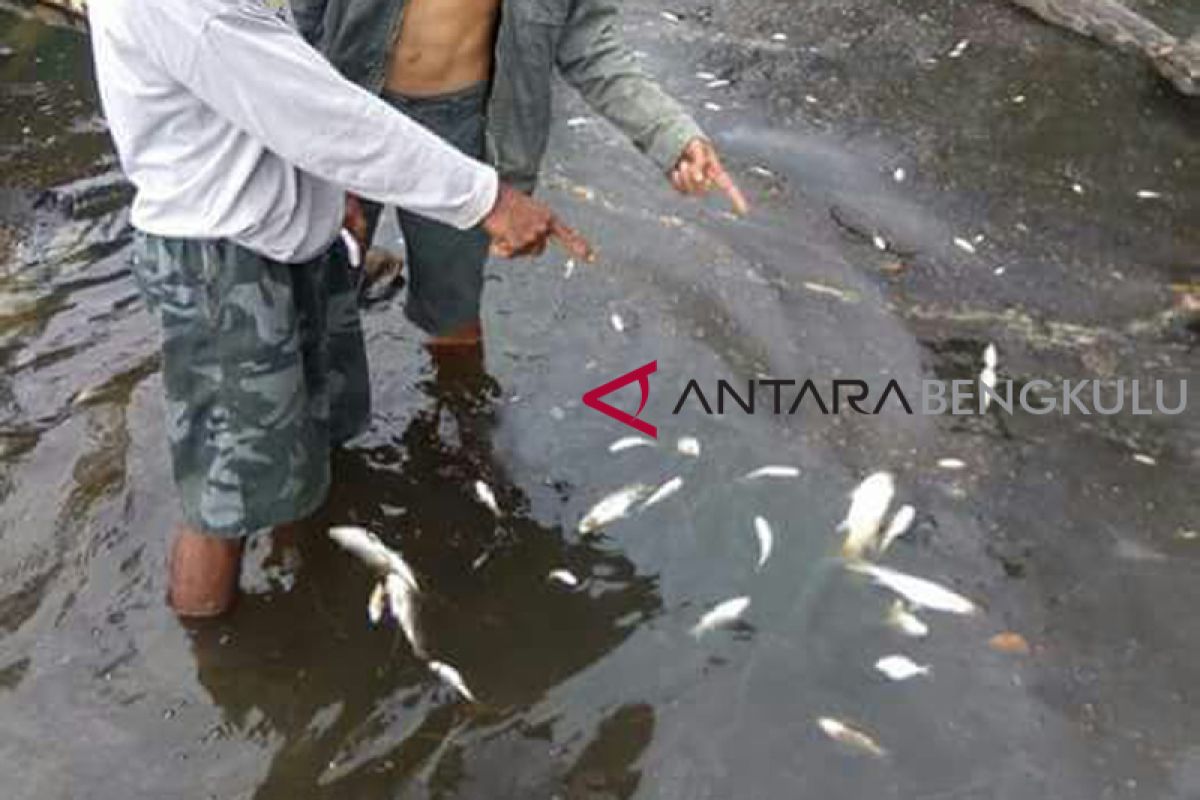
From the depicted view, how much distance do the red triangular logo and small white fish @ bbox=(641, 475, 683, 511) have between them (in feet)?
0.87

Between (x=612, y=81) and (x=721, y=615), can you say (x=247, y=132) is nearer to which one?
(x=612, y=81)

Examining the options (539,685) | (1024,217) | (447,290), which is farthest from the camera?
(1024,217)

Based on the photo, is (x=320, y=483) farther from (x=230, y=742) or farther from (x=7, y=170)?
(x=7, y=170)

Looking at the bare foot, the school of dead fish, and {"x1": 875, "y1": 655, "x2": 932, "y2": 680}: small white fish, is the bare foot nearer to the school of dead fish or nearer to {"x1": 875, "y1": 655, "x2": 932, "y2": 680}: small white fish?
the school of dead fish

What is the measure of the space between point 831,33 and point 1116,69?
1.73 meters

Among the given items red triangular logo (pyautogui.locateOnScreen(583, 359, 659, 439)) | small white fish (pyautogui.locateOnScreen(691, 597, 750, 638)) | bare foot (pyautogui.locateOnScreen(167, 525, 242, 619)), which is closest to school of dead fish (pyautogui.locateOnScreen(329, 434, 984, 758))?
small white fish (pyautogui.locateOnScreen(691, 597, 750, 638))

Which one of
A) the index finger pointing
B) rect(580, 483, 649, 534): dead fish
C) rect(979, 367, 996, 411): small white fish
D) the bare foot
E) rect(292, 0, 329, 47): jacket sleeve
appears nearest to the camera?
the index finger pointing

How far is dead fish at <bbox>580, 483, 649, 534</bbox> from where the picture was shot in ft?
14.3

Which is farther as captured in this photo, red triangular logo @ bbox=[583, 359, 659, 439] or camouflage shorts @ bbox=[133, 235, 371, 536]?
red triangular logo @ bbox=[583, 359, 659, 439]

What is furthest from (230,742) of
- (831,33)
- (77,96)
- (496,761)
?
(831,33)

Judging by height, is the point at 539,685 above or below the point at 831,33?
below

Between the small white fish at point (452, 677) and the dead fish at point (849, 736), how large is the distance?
99 centimetres

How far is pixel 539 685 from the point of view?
379 centimetres

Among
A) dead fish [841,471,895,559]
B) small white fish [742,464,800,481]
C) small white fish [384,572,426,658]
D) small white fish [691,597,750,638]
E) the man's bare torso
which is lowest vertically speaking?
small white fish [384,572,426,658]
